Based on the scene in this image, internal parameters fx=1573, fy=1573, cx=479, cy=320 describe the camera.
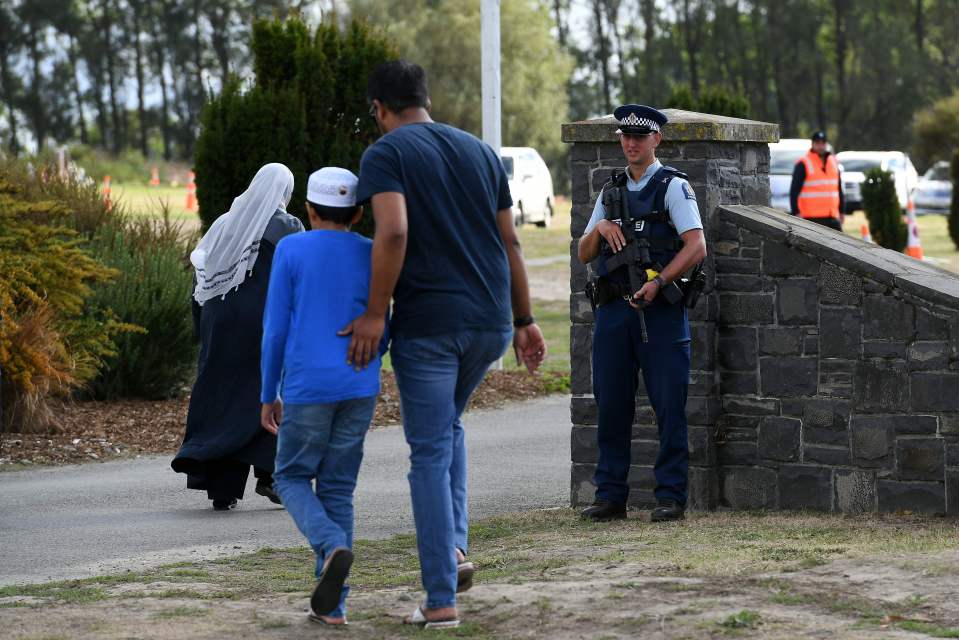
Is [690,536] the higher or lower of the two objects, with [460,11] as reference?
lower

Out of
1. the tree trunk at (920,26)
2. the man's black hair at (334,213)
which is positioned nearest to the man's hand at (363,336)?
the man's black hair at (334,213)

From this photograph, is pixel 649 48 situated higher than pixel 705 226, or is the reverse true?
pixel 649 48

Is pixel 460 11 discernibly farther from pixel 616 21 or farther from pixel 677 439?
pixel 677 439

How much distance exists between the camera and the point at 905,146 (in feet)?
232

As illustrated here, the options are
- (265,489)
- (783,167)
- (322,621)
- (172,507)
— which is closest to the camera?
(322,621)

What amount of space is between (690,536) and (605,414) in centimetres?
93

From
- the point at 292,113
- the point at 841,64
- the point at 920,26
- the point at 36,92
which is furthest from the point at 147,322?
the point at 920,26

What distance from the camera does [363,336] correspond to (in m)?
4.95

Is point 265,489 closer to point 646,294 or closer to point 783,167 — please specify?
point 646,294

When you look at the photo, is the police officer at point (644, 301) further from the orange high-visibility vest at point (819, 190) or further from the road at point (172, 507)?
the orange high-visibility vest at point (819, 190)

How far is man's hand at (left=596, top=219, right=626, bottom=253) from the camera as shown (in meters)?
7.09

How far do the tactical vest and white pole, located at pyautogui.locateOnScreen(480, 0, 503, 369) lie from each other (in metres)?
6.82

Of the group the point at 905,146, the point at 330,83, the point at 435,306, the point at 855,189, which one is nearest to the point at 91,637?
the point at 435,306

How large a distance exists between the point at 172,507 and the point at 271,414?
3173mm
